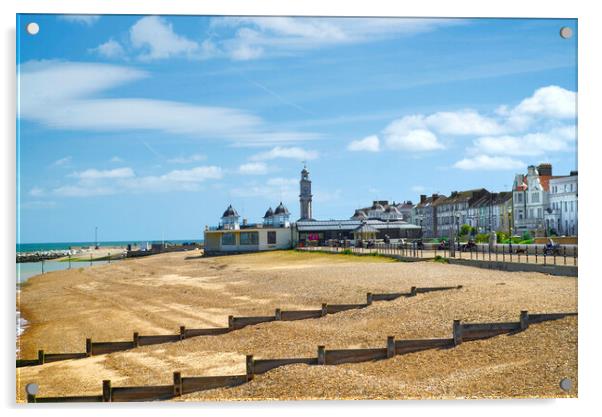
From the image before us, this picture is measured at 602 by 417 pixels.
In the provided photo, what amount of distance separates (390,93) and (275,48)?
2498mm

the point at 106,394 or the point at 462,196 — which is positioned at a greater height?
the point at 462,196

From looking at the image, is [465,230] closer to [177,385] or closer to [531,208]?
[531,208]

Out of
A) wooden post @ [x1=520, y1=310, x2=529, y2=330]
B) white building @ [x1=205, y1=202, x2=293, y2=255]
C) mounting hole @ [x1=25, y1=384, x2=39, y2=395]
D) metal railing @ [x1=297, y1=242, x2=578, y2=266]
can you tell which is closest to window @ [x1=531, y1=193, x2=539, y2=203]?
metal railing @ [x1=297, y1=242, x2=578, y2=266]

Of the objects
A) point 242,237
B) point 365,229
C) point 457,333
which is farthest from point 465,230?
point 457,333

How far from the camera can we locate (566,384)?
39.1ft

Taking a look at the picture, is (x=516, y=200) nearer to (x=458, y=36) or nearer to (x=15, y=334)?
→ (x=458, y=36)

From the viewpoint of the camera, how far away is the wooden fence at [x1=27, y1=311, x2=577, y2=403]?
39.7ft

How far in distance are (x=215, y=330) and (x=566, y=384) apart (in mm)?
8416

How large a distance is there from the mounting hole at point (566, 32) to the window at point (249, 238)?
45134 millimetres

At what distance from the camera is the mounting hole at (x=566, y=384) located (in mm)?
11883

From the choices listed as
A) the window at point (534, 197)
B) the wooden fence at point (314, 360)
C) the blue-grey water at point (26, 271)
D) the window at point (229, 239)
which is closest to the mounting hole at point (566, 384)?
the wooden fence at point (314, 360)

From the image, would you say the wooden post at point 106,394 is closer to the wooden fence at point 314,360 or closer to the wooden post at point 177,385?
the wooden fence at point 314,360

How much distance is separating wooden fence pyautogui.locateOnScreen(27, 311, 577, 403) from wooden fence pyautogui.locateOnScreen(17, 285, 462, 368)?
2733 millimetres

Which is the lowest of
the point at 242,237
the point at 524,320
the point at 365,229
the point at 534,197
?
the point at 524,320
